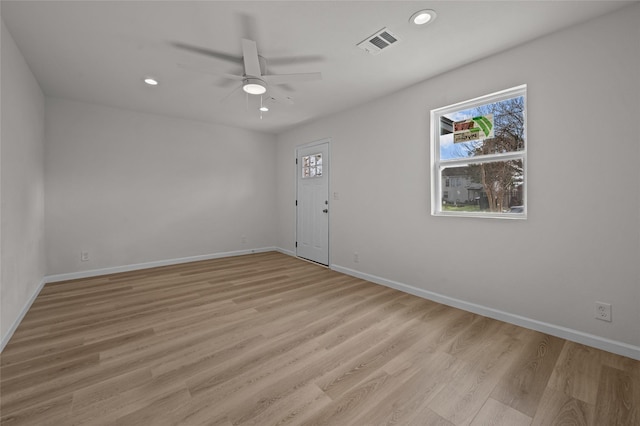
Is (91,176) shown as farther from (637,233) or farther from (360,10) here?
(637,233)

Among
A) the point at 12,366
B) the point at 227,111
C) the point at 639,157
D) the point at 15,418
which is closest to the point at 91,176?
the point at 227,111

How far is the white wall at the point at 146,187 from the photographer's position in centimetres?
388

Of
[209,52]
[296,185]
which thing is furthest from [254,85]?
[296,185]

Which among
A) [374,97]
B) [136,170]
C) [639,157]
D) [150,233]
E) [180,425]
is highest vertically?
[374,97]

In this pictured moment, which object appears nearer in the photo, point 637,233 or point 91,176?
point 637,233

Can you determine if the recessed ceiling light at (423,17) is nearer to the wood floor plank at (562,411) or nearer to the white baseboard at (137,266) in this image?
the wood floor plank at (562,411)

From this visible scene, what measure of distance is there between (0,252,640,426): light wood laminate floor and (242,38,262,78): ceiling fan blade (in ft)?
8.05

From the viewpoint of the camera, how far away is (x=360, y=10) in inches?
80.2

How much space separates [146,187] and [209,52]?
9.72 ft

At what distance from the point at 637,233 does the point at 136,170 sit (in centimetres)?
607

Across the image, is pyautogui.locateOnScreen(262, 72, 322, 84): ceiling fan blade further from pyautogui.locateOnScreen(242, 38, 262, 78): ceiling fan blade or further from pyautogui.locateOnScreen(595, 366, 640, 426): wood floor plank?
pyautogui.locateOnScreen(595, 366, 640, 426): wood floor plank

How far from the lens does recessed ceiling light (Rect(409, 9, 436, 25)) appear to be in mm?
2047

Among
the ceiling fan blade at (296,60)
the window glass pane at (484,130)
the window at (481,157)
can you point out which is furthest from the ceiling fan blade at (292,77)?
the window glass pane at (484,130)

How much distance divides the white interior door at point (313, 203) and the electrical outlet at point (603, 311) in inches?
132
